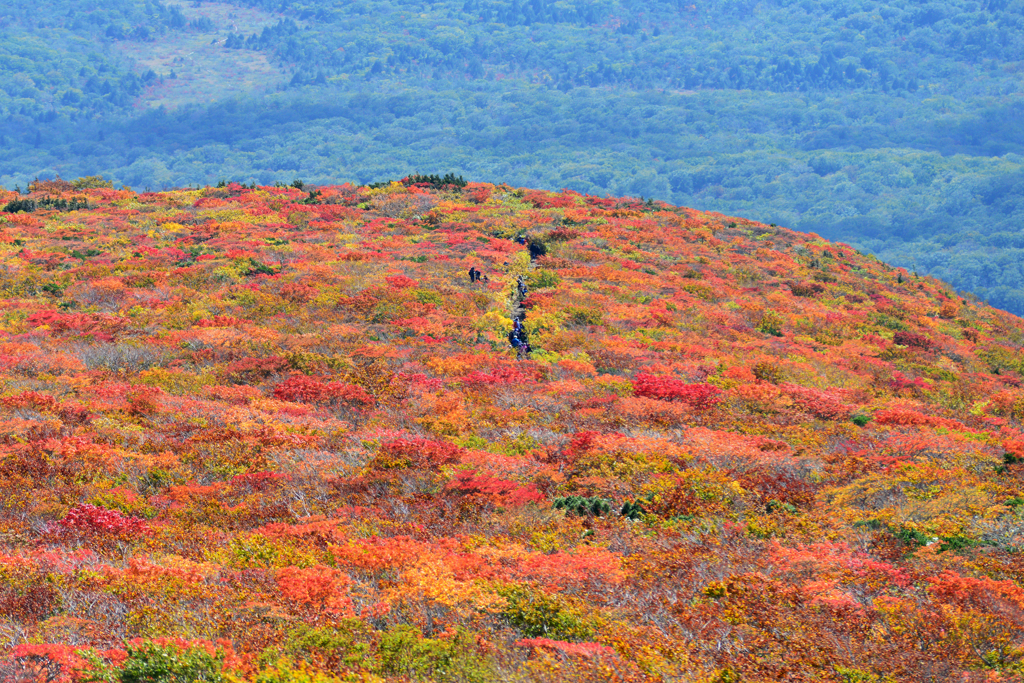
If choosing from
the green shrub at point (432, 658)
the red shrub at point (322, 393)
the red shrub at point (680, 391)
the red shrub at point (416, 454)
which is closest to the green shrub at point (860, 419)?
the red shrub at point (680, 391)

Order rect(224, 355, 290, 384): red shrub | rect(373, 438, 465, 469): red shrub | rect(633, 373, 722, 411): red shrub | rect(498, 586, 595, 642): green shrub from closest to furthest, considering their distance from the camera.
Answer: rect(498, 586, 595, 642): green shrub, rect(373, 438, 465, 469): red shrub, rect(633, 373, 722, 411): red shrub, rect(224, 355, 290, 384): red shrub

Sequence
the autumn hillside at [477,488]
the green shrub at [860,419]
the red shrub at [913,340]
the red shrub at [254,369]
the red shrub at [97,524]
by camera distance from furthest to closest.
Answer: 1. the red shrub at [913,340]
2. the red shrub at [254,369]
3. the green shrub at [860,419]
4. the red shrub at [97,524]
5. the autumn hillside at [477,488]

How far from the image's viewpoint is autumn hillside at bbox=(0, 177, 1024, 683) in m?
6.21

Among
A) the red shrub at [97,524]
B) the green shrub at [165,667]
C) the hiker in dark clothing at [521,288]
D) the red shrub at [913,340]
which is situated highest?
the hiker in dark clothing at [521,288]

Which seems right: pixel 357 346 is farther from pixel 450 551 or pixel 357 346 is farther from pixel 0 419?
pixel 450 551

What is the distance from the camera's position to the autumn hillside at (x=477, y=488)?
6.21 metres

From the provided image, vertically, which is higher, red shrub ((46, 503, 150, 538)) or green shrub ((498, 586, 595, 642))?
green shrub ((498, 586, 595, 642))

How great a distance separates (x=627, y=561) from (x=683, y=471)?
3.17 meters

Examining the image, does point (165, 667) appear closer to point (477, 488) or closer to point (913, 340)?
point (477, 488)

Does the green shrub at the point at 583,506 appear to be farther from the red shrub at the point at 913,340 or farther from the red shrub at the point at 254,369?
the red shrub at the point at 913,340

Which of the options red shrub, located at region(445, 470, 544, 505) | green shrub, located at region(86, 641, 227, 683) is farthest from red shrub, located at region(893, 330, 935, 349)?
green shrub, located at region(86, 641, 227, 683)

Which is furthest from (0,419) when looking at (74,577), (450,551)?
(450,551)

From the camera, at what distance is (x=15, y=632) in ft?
20.1

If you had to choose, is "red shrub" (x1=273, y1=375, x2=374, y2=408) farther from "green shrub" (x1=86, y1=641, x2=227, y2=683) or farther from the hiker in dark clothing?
the hiker in dark clothing
